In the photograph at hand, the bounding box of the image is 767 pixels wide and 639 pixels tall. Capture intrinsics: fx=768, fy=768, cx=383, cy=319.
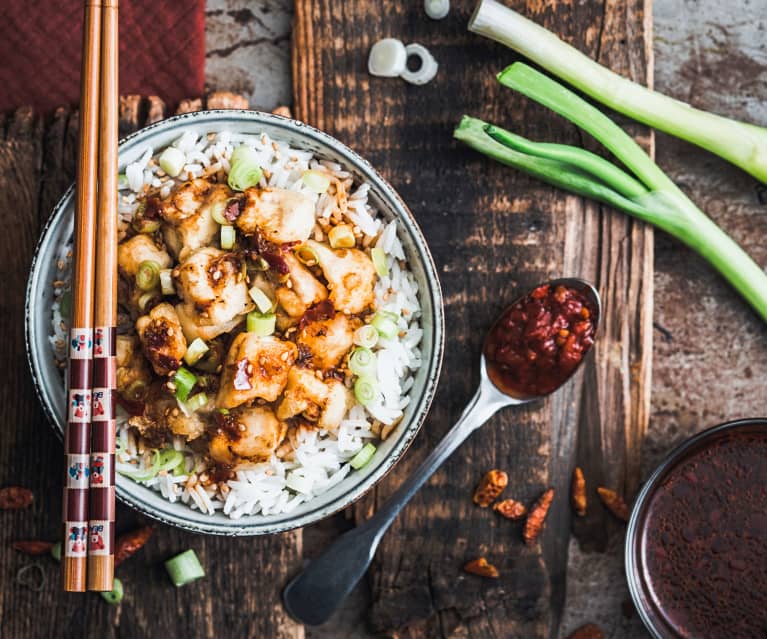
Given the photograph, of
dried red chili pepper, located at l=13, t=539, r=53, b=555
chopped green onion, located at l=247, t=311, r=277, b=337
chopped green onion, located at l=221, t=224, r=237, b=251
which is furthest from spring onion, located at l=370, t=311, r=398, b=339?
dried red chili pepper, located at l=13, t=539, r=53, b=555

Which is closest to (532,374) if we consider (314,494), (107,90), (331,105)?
(314,494)

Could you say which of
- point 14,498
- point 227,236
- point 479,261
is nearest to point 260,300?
point 227,236

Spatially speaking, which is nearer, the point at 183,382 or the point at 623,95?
the point at 183,382

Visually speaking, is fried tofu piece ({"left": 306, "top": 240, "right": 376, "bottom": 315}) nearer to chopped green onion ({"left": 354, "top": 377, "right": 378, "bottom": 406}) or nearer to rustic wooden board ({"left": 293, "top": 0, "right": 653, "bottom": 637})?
chopped green onion ({"left": 354, "top": 377, "right": 378, "bottom": 406})

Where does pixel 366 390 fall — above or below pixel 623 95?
below

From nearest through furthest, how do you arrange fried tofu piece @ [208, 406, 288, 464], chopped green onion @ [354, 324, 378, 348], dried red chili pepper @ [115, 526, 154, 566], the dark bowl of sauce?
1. fried tofu piece @ [208, 406, 288, 464]
2. chopped green onion @ [354, 324, 378, 348]
3. the dark bowl of sauce
4. dried red chili pepper @ [115, 526, 154, 566]

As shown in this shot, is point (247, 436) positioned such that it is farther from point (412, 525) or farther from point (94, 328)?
point (412, 525)

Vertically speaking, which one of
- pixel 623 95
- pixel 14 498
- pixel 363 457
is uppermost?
pixel 623 95

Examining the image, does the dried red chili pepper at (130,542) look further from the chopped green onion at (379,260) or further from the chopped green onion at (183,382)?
Result: the chopped green onion at (379,260)
